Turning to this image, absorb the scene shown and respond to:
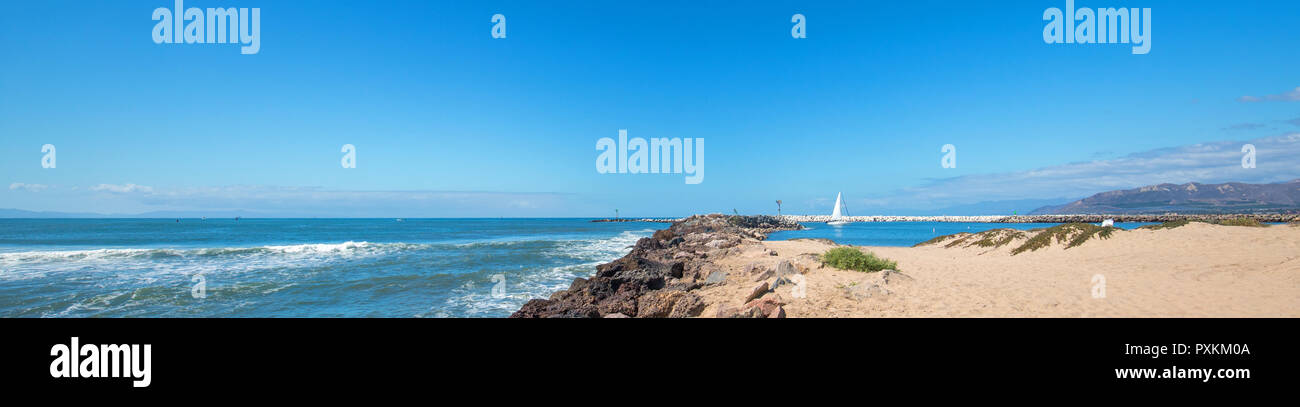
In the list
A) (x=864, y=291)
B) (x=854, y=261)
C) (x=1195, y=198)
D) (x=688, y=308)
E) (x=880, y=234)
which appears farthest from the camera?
(x=1195, y=198)

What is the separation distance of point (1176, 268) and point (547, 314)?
55.3ft

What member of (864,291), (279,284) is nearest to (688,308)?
(864,291)

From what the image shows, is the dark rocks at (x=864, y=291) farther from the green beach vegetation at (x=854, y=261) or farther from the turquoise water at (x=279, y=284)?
the turquoise water at (x=279, y=284)

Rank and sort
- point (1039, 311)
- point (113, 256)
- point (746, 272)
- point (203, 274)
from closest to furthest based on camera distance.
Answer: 1. point (1039, 311)
2. point (746, 272)
3. point (203, 274)
4. point (113, 256)

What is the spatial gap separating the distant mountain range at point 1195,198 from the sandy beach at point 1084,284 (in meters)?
154

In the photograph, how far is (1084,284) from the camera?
11148mm

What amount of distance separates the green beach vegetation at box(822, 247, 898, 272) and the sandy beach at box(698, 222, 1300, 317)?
0.33 metres

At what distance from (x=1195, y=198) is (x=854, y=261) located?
8726 inches

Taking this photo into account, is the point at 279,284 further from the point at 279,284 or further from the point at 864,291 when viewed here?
the point at 864,291

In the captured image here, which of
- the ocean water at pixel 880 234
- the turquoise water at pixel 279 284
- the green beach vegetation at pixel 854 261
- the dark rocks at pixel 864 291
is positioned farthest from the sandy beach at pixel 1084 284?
the ocean water at pixel 880 234
